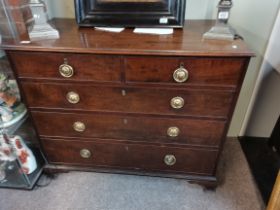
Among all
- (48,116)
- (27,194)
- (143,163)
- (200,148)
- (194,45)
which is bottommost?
(27,194)

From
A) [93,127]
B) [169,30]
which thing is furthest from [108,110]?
[169,30]

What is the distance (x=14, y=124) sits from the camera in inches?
53.5

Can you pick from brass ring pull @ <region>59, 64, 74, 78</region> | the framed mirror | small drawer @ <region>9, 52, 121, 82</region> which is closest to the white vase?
small drawer @ <region>9, 52, 121, 82</region>

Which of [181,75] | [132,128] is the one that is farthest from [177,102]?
[132,128]

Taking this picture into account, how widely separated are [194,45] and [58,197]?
3.91ft

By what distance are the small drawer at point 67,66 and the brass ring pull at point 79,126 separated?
0.28 m

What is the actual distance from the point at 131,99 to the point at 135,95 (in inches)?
1.3

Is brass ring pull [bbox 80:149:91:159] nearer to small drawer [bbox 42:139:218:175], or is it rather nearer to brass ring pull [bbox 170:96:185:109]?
small drawer [bbox 42:139:218:175]

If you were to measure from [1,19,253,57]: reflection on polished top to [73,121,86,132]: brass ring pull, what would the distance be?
42cm

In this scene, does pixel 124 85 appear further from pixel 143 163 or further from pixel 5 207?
pixel 5 207

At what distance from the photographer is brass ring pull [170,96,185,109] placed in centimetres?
103

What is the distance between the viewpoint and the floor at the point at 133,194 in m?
1.32

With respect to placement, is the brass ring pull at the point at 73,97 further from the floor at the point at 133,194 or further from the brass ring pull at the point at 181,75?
the floor at the point at 133,194

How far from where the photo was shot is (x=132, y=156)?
4.29ft
